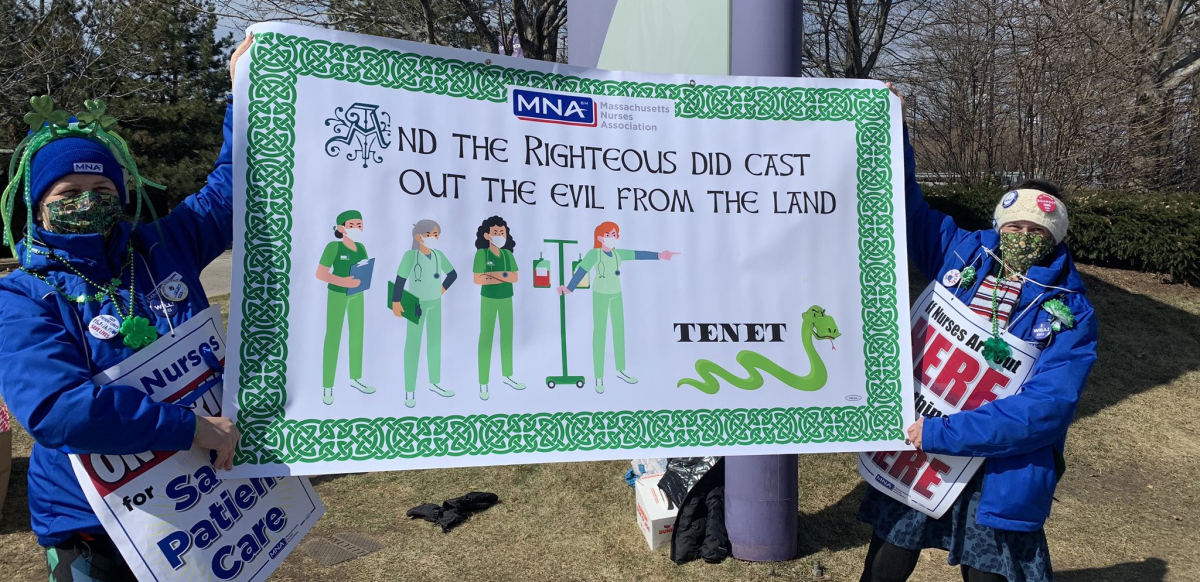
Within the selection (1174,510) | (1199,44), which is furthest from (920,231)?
(1199,44)

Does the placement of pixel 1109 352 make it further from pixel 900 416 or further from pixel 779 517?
pixel 900 416

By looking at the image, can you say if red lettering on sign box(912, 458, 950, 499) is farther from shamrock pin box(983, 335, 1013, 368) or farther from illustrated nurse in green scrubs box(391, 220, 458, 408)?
illustrated nurse in green scrubs box(391, 220, 458, 408)

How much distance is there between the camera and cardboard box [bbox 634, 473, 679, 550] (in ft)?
12.7

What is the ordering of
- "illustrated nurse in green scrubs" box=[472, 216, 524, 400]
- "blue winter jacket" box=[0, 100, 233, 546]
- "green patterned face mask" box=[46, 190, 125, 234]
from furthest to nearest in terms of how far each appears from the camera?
"illustrated nurse in green scrubs" box=[472, 216, 524, 400] < "green patterned face mask" box=[46, 190, 125, 234] < "blue winter jacket" box=[0, 100, 233, 546]

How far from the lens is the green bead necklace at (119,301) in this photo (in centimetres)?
190

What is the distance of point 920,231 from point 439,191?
1543 millimetres

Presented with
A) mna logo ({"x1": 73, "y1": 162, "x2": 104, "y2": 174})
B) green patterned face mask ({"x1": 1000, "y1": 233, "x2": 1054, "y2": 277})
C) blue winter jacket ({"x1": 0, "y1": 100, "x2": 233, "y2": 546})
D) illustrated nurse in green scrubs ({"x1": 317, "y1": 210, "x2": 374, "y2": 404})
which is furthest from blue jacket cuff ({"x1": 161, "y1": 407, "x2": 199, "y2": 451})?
green patterned face mask ({"x1": 1000, "y1": 233, "x2": 1054, "y2": 277})

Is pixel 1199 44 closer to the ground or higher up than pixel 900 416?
higher up

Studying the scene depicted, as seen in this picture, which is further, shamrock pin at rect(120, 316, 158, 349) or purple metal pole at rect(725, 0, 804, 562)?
purple metal pole at rect(725, 0, 804, 562)

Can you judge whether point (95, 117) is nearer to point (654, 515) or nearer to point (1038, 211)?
point (1038, 211)

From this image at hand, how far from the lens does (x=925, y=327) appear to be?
2514 mm

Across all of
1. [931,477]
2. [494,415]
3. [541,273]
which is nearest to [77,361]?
[494,415]

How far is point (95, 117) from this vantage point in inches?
79.6

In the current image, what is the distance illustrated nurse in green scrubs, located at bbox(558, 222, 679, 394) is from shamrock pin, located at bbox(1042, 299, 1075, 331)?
1.16 metres
